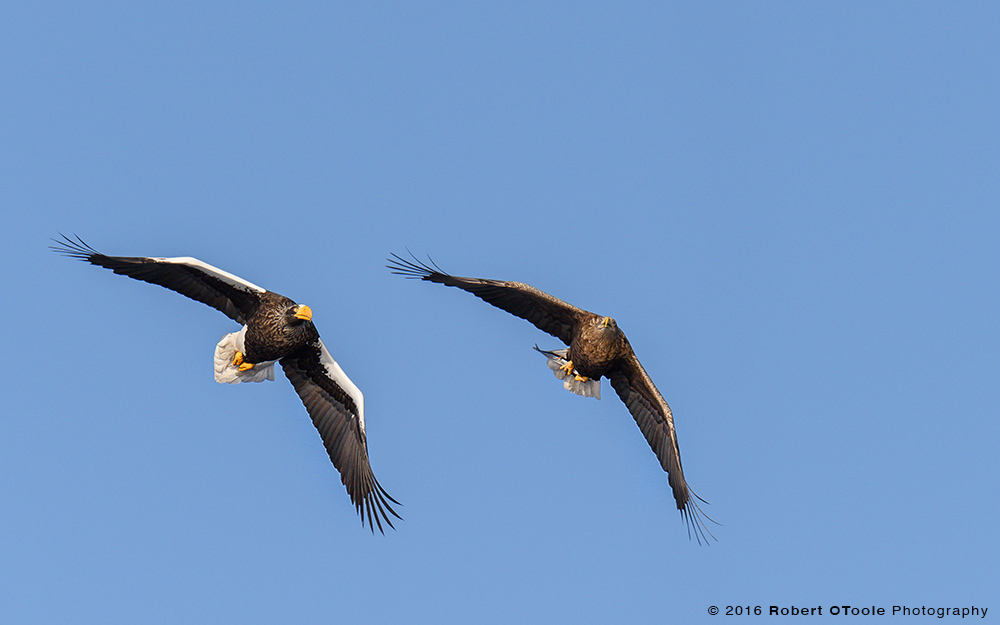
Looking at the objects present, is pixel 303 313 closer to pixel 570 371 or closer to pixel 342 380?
pixel 342 380

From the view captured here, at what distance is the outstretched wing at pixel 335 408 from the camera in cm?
1714

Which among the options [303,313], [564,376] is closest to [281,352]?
[303,313]

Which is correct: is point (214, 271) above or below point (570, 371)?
below

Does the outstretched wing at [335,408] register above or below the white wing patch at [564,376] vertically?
below

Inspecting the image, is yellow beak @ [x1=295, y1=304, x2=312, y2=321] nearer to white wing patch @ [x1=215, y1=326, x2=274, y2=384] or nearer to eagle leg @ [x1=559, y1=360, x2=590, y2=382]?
white wing patch @ [x1=215, y1=326, x2=274, y2=384]

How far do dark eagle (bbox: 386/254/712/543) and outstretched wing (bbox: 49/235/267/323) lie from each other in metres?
2.00

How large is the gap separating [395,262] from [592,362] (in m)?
2.99

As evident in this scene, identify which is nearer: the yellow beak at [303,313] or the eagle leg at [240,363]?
the yellow beak at [303,313]

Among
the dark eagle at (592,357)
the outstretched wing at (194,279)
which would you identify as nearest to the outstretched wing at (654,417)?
the dark eagle at (592,357)

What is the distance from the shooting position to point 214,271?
52.9 ft

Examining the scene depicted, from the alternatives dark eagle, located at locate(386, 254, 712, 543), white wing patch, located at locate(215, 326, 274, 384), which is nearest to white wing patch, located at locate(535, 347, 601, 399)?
dark eagle, located at locate(386, 254, 712, 543)

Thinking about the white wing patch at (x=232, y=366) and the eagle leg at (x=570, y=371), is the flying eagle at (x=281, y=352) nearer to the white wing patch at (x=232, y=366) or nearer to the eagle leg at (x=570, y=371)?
the white wing patch at (x=232, y=366)

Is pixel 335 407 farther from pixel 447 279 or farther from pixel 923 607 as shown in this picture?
pixel 923 607

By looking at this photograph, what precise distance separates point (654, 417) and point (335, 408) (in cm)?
453
